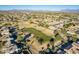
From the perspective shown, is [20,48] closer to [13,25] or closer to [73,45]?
[13,25]

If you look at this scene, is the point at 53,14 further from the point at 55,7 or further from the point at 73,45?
the point at 73,45

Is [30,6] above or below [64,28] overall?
above
